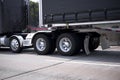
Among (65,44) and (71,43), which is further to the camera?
(65,44)

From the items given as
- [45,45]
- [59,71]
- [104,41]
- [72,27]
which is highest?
[72,27]

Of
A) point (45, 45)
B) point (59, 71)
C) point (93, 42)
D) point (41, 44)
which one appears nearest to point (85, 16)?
point (93, 42)

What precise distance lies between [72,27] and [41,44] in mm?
1995

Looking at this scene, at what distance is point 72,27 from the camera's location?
44.8ft

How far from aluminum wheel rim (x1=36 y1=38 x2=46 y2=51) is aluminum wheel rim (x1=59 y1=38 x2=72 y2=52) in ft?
3.39

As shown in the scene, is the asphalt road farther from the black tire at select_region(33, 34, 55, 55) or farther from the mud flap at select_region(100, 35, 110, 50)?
the black tire at select_region(33, 34, 55, 55)

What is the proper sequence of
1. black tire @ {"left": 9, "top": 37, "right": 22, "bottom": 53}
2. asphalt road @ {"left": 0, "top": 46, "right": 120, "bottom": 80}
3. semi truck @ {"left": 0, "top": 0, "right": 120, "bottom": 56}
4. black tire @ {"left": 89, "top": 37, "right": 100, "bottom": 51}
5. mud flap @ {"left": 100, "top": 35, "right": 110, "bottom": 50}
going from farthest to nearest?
black tire @ {"left": 9, "top": 37, "right": 22, "bottom": 53} < black tire @ {"left": 89, "top": 37, "right": 100, "bottom": 51} < mud flap @ {"left": 100, "top": 35, "right": 110, "bottom": 50} < semi truck @ {"left": 0, "top": 0, "right": 120, "bottom": 56} < asphalt road @ {"left": 0, "top": 46, "right": 120, "bottom": 80}

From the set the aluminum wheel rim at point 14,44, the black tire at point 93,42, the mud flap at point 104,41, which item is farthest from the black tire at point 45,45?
the mud flap at point 104,41

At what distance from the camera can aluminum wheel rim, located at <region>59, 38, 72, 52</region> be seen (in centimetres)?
1367

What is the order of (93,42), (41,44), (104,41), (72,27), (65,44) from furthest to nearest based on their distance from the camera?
(93,42) → (41,44) → (65,44) → (72,27) → (104,41)

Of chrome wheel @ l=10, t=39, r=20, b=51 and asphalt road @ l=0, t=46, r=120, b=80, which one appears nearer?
asphalt road @ l=0, t=46, r=120, b=80

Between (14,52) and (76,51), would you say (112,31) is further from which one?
(14,52)

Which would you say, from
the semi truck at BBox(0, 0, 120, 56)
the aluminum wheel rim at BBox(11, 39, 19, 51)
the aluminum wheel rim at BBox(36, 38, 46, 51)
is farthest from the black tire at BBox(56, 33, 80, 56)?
the aluminum wheel rim at BBox(11, 39, 19, 51)

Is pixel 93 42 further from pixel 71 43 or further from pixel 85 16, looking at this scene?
pixel 85 16
